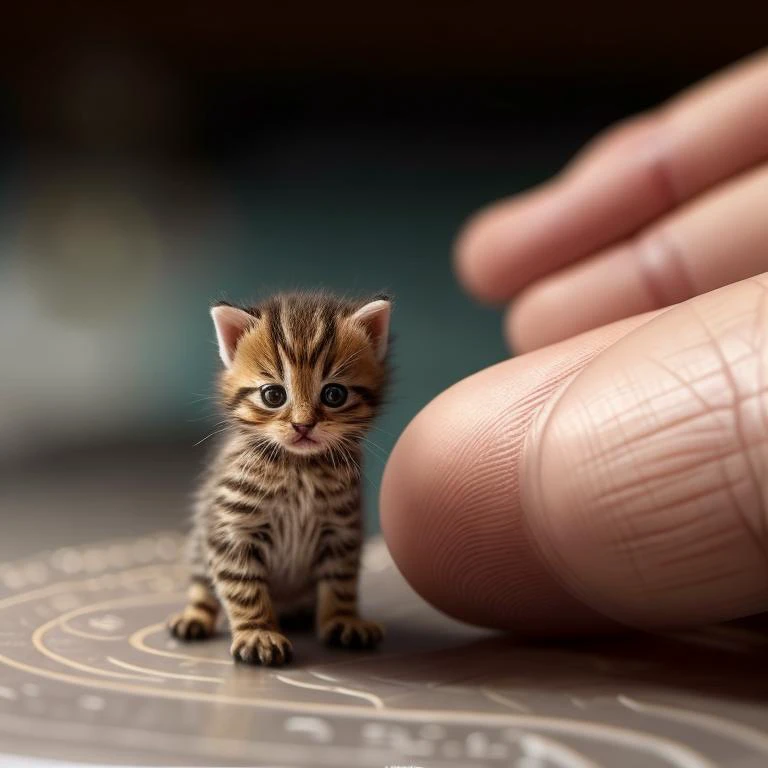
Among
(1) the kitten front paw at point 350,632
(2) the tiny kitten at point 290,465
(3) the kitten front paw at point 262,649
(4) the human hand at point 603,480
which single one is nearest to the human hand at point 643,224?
(4) the human hand at point 603,480

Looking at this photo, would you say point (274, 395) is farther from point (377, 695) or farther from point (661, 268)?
point (661, 268)

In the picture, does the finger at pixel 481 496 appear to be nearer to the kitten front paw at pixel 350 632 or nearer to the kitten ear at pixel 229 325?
the kitten front paw at pixel 350 632

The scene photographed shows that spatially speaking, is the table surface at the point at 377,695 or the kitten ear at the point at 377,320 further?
the kitten ear at the point at 377,320

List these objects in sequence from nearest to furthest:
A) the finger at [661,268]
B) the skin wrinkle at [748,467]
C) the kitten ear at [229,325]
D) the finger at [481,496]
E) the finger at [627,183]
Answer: the skin wrinkle at [748,467] < the finger at [481,496] < the kitten ear at [229,325] < the finger at [661,268] < the finger at [627,183]

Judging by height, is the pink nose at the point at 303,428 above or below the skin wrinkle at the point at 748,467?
above

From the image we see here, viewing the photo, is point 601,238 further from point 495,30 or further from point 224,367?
point 495,30

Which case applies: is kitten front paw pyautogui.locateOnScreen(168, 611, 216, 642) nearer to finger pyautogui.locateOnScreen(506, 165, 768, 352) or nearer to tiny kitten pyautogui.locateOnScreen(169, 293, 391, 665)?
tiny kitten pyautogui.locateOnScreen(169, 293, 391, 665)

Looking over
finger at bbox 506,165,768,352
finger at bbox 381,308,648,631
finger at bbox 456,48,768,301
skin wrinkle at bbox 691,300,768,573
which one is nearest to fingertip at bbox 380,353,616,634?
finger at bbox 381,308,648,631

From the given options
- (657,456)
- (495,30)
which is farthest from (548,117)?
(657,456)
